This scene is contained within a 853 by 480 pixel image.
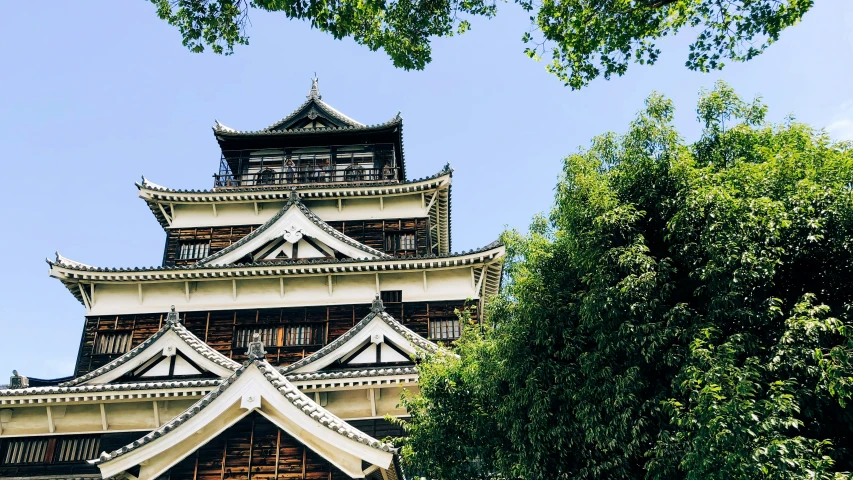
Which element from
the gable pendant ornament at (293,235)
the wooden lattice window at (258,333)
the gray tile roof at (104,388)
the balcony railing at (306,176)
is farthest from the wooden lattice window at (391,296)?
the gray tile roof at (104,388)

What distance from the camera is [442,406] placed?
36.3 ft

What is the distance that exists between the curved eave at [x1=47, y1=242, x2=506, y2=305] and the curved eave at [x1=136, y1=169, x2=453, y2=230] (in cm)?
376

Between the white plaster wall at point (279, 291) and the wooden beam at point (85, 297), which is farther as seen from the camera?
the wooden beam at point (85, 297)

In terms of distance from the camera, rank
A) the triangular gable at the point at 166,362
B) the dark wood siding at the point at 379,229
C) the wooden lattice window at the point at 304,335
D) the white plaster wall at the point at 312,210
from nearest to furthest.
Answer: the triangular gable at the point at 166,362, the wooden lattice window at the point at 304,335, the dark wood siding at the point at 379,229, the white plaster wall at the point at 312,210

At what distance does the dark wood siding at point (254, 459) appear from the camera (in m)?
11.0

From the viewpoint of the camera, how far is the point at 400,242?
76.5 feet

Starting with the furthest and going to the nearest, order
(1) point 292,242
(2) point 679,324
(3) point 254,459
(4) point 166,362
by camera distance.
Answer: (1) point 292,242, (4) point 166,362, (3) point 254,459, (2) point 679,324

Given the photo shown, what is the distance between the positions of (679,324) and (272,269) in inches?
571

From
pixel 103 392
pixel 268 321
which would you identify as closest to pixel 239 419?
pixel 103 392

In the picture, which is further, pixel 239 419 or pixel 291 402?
pixel 239 419

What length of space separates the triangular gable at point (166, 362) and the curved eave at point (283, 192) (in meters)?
6.81

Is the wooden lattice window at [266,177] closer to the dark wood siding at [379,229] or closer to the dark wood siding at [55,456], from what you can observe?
the dark wood siding at [379,229]

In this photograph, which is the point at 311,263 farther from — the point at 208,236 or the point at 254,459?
the point at 254,459

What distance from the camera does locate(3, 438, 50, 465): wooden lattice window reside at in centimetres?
1686
